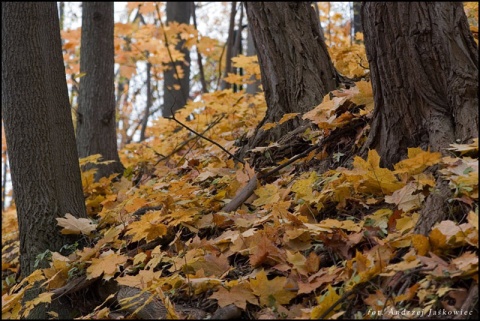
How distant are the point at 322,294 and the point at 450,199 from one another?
0.70 meters

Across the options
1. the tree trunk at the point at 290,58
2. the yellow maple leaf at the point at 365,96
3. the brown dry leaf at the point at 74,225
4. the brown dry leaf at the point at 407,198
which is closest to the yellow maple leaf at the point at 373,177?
the brown dry leaf at the point at 407,198

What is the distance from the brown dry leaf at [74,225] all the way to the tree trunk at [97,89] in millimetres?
1904

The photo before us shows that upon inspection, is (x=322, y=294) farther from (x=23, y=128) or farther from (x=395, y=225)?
(x=23, y=128)

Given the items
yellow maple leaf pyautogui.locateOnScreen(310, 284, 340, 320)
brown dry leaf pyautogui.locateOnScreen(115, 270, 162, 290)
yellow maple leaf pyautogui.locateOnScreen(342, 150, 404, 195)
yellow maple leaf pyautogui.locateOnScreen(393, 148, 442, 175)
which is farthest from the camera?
yellow maple leaf pyautogui.locateOnScreen(342, 150, 404, 195)

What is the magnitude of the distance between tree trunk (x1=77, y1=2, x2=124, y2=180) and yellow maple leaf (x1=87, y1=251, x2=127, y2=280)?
2.61 m

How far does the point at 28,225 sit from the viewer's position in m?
3.74

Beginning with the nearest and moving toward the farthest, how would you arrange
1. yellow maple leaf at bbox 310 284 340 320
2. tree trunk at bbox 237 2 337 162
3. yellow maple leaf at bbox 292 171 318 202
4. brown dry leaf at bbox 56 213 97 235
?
yellow maple leaf at bbox 310 284 340 320, yellow maple leaf at bbox 292 171 318 202, brown dry leaf at bbox 56 213 97 235, tree trunk at bbox 237 2 337 162

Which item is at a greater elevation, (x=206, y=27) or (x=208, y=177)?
(x=206, y=27)

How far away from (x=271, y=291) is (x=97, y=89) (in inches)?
162

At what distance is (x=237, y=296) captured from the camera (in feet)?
7.80

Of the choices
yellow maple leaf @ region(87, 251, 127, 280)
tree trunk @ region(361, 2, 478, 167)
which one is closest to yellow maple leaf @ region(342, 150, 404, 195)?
tree trunk @ region(361, 2, 478, 167)

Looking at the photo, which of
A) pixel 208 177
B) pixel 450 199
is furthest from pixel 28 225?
pixel 450 199

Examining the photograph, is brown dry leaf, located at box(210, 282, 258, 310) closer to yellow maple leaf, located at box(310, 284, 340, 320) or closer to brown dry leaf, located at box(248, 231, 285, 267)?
brown dry leaf, located at box(248, 231, 285, 267)

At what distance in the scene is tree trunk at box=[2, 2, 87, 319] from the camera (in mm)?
3742
